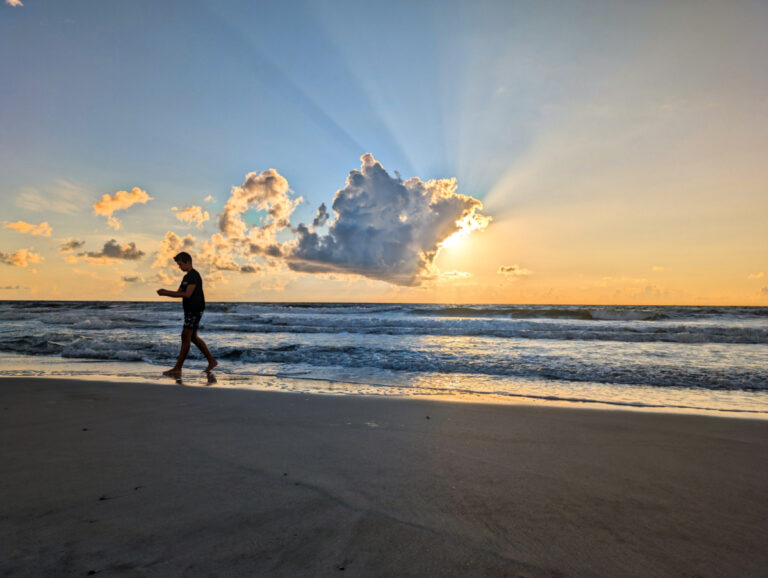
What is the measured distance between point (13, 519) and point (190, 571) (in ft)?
3.49

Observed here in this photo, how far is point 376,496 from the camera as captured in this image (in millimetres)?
2238

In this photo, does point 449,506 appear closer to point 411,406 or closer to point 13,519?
point 13,519

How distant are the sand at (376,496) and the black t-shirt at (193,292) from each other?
3.86 meters

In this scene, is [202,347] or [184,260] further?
[202,347]

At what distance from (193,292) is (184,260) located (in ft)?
2.05

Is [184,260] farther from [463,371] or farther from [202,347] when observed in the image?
[463,371]

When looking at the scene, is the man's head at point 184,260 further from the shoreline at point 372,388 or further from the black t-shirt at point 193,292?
the shoreline at point 372,388

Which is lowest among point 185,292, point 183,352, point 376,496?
point 376,496

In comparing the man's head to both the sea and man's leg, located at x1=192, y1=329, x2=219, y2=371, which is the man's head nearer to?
man's leg, located at x1=192, y1=329, x2=219, y2=371

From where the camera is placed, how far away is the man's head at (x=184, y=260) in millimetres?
7656

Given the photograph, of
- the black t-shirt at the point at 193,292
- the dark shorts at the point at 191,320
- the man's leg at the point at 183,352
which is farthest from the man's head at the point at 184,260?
the man's leg at the point at 183,352

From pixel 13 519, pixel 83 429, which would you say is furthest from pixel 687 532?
pixel 83 429

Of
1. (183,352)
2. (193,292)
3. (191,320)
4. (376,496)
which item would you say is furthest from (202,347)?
(376,496)

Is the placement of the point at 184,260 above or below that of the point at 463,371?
above
